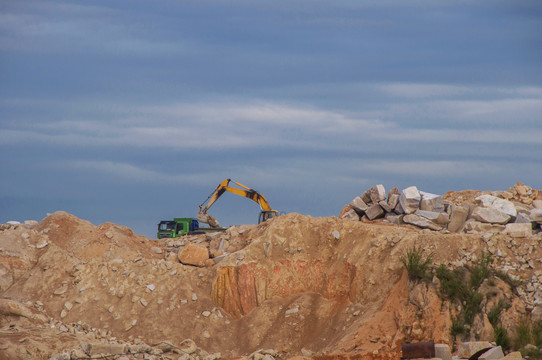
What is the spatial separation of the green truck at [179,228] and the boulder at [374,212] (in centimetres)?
1164

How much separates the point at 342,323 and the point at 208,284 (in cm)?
594

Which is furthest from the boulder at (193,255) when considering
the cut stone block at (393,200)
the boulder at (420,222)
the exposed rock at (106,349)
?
the boulder at (420,222)

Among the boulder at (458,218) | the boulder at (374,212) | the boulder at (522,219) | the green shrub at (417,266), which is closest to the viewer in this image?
the green shrub at (417,266)

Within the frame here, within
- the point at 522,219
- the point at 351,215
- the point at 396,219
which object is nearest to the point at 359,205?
the point at 351,215

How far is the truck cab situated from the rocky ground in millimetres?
8747

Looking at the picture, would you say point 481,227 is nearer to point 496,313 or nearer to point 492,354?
point 496,313

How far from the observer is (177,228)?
3853cm

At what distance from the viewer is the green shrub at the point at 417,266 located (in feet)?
70.9

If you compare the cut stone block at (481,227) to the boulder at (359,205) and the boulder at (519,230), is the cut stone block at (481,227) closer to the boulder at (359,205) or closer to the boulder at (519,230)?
the boulder at (519,230)

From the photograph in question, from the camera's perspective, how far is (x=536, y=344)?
61.1 feet

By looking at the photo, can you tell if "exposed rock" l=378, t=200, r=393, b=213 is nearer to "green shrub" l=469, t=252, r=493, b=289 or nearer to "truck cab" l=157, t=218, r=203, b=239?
"green shrub" l=469, t=252, r=493, b=289

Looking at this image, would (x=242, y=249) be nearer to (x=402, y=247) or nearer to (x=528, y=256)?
(x=402, y=247)

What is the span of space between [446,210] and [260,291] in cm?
900

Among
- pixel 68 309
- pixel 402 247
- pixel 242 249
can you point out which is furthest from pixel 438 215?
pixel 68 309
